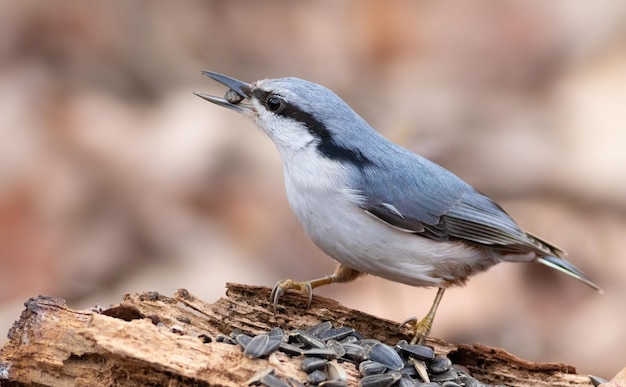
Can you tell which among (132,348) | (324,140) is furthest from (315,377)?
(324,140)

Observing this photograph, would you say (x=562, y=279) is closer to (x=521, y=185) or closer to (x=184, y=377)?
(x=521, y=185)

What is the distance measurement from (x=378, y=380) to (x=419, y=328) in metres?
0.68

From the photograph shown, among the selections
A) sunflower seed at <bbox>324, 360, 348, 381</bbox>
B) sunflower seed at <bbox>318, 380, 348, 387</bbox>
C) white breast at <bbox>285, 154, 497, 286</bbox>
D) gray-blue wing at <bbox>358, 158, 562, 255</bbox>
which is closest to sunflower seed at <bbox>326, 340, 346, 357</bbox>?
sunflower seed at <bbox>324, 360, 348, 381</bbox>

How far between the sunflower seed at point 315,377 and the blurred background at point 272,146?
2.45 meters

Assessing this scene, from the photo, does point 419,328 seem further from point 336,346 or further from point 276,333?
point 276,333

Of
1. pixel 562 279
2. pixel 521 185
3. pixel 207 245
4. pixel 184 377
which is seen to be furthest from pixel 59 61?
pixel 184 377

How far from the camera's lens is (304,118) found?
3164 millimetres

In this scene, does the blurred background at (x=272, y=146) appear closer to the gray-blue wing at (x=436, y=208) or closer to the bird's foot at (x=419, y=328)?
the gray-blue wing at (x=436, y=208)

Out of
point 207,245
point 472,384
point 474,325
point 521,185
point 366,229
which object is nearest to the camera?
point 472,384

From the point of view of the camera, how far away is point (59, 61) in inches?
250

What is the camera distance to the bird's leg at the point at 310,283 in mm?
3053

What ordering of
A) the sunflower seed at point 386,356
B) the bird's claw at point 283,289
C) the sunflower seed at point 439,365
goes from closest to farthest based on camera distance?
the sunflower seed at point 386,356 < the sunflower seed at point 439,365 < the bird's claw at point 283,289

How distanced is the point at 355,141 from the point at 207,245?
2.46 meters

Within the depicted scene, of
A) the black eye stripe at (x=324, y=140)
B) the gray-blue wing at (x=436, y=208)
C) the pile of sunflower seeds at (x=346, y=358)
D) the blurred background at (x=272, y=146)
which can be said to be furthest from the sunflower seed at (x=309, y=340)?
the blurred background at (x=272, y=146)
